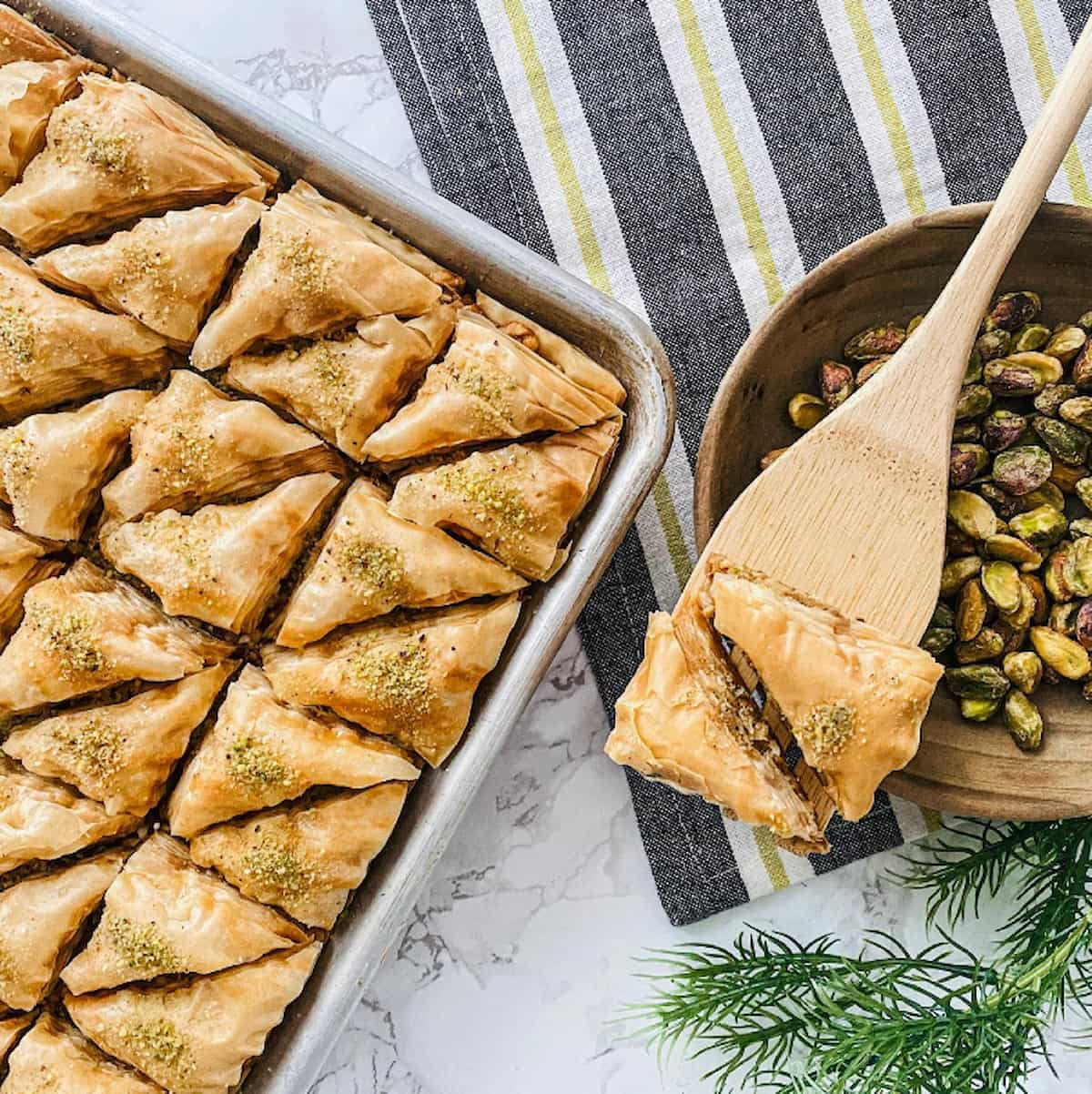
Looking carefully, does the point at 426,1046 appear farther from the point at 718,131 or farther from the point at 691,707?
the point at 718,131

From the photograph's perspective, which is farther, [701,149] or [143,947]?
[701,149]

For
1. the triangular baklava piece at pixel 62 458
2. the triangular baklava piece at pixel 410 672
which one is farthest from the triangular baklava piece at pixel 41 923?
the triangular baklava piece at pixel 62 458

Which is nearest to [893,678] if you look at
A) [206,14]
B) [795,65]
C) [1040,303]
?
[1040,303]

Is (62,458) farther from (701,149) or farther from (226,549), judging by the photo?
(701,149)

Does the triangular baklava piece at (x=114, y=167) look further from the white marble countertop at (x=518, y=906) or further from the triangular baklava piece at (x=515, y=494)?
the triangular baklava piece at (x=515, y=494)

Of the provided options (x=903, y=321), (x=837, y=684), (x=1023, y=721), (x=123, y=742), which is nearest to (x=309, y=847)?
(x=123, y=742)

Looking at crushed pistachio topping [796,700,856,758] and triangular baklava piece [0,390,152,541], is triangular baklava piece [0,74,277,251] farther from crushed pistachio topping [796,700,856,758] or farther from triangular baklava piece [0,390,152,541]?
crushed pistachio topping [796,700,856,758]

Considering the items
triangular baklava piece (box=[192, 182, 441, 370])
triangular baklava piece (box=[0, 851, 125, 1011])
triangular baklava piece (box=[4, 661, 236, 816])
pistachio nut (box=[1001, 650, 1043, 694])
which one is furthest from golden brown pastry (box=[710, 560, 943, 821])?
triangular baklava piece (box=[0, 851, 125, 1011])

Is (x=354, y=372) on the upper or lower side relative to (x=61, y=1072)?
upper
